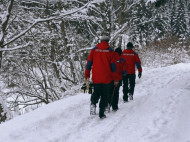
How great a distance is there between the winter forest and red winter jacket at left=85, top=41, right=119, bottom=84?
2220mm

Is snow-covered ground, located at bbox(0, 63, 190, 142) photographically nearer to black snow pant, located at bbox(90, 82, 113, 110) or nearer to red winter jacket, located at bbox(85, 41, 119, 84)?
black snow pant, located at bbox(90, 82, 113, 110)

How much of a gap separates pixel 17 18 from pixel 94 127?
209 inches

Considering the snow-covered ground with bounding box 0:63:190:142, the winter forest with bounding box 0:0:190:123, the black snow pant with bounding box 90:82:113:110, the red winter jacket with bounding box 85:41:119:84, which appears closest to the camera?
the snow-covered ground with bounding box 0:63:190:142

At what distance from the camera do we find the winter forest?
805 cm

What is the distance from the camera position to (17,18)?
27.6ft

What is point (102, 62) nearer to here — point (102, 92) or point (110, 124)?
point (102, 92)

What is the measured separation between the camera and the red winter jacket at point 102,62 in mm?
5418

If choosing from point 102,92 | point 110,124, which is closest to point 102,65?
point 102,92

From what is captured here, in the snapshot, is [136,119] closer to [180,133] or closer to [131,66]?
[180,133]

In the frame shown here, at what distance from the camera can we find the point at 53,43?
11617 millimetres

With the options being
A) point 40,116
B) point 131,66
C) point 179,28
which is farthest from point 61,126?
point 179,28

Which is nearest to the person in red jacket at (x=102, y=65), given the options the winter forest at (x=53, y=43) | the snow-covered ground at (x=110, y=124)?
the snow-covered ground at (x=110, y=124)

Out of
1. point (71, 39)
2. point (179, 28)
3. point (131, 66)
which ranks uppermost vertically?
point (179, 28)

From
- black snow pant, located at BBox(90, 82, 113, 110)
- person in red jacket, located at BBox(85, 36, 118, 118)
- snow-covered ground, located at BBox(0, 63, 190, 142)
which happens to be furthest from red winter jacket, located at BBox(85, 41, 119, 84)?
snow-covered ground, located at BBox(0, 63, 190, 142)
